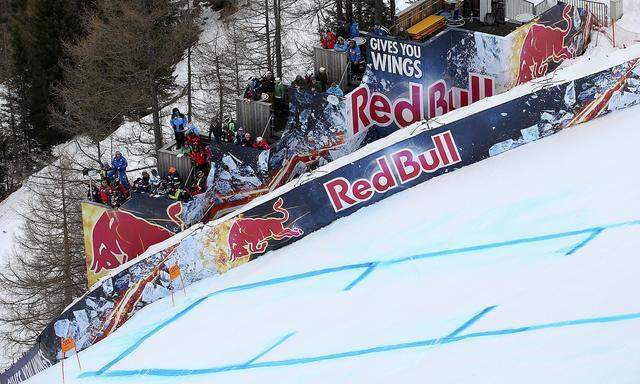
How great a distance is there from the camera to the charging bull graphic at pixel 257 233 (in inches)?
1096

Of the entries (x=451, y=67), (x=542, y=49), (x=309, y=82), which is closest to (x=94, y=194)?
(x=309, y=82)

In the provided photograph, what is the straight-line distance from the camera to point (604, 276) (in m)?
23.4

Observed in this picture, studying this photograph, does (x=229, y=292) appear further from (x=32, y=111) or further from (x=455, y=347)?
(x=32, y=111)

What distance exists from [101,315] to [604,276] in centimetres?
1120

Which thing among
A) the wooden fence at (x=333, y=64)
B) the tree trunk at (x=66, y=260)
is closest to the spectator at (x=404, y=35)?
the wooden fence at (x=333, y=64)

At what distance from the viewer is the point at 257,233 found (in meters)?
27.9

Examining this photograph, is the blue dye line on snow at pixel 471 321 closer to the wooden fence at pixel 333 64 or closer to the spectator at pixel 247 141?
the spectator at pixel 247 141

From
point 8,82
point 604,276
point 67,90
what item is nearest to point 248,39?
point 67,90

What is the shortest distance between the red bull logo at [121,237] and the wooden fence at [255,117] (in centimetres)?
348

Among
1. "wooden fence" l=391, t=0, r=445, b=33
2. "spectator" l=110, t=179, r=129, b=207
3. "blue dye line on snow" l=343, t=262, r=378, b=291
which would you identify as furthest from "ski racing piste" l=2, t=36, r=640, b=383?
"wooden fence" l=391, t=0, r=445, b=33

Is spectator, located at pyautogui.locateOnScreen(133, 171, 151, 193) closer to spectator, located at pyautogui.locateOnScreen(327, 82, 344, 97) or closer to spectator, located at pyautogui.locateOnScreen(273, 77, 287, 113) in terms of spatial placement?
spectator, located at pyautogui.locateOnScreen(273, 77, 287, 113)

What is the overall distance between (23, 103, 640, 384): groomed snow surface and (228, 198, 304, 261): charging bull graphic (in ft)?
1.23

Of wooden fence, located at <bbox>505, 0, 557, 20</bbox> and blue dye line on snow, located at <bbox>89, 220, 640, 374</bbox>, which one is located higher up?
wooden fence, located at <bbox>505, 0, 557, 20</bbox>

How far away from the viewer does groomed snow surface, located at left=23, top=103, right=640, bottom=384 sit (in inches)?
875
